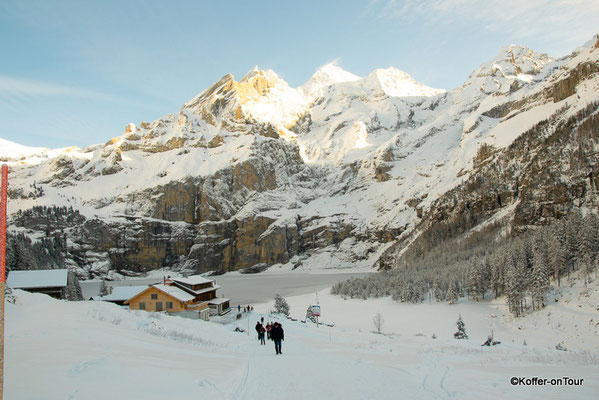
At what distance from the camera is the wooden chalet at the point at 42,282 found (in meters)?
43.7

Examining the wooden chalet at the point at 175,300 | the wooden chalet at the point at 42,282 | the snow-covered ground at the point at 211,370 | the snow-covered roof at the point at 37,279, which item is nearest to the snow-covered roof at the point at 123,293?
the wooden chalet at the point at 175,300

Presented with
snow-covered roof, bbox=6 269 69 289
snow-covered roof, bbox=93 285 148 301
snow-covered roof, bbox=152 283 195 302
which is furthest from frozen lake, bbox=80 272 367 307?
snow-covered roof, bbox=6 269 69 289

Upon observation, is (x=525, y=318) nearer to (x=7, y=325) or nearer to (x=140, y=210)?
(x=7, y=325)

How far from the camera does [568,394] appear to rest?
806 cm

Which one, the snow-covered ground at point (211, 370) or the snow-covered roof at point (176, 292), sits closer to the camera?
the snow-covered ground at point (211, 370)

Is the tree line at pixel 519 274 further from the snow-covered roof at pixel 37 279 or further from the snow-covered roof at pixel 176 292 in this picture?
the snow-covered roof at pixel 37 279

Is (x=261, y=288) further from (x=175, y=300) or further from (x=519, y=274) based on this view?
(x=519, y=274)

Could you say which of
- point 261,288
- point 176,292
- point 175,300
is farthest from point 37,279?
point 261,288

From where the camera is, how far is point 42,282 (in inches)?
1747

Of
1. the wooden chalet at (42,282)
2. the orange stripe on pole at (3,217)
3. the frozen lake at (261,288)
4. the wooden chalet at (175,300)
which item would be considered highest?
the orange stripe on pole at (3,217)

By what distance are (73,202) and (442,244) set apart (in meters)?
178

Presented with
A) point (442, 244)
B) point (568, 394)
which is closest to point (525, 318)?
point (568, 394)

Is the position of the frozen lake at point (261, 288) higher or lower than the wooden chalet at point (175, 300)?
lower

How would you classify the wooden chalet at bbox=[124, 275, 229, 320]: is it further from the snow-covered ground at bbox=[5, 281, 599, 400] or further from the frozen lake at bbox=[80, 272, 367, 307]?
the snow-covered ground at bbox=[5, 281, 599, 400]
